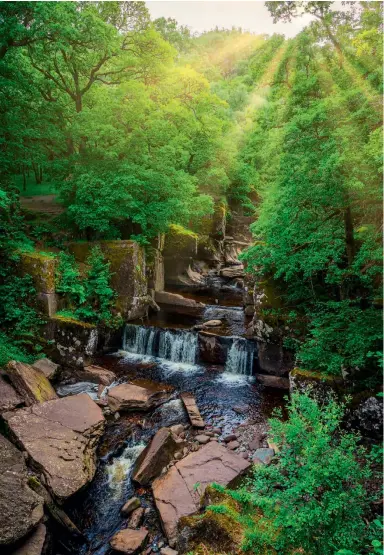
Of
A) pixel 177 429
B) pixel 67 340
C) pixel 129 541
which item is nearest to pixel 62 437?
pixel 129 541

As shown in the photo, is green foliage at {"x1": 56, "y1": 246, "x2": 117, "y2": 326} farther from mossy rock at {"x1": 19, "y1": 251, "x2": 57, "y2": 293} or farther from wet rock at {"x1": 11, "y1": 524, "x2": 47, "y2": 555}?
wet rock at {"x1": 11, "y1": 524, "x2": 47, "y2": 555}

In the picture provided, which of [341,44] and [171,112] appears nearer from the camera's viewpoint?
[341,44]

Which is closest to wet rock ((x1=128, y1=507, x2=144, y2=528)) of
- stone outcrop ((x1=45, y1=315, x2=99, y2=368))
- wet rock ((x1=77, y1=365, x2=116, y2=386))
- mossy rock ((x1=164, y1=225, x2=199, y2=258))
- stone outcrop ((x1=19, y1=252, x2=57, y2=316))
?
wet rock ((x1=77, y1=365, x2=116, y2=386))

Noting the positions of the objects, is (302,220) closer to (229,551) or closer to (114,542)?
(229,551)

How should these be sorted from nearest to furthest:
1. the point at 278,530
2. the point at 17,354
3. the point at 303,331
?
the point at 278,530 → the point at 303,331 → the point at 17,354

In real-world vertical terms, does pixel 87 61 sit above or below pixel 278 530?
above

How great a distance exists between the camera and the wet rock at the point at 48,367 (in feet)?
34.0

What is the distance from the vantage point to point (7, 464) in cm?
603

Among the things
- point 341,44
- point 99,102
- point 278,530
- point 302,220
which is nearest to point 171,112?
point 99,102

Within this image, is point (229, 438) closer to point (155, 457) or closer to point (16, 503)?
point (155, 457)

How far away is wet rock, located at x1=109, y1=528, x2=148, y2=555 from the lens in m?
5.38

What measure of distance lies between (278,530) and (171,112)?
52.5ft

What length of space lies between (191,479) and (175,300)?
36.5 feet

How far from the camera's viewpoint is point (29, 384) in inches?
339
